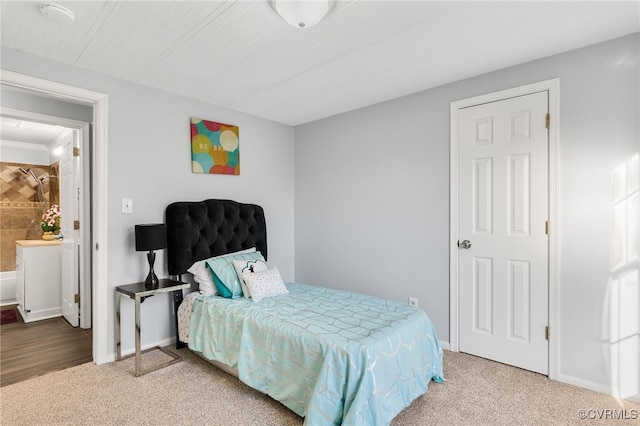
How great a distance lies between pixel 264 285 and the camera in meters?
2.84

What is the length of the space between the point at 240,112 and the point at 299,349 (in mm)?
2745

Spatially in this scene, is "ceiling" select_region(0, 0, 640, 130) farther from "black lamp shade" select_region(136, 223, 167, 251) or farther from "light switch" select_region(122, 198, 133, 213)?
"black lamp shade" select_region(136, 223, 167, 251)

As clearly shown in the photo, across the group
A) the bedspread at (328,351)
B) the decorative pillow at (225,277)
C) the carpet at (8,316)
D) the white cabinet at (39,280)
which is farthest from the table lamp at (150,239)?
the carpet at (8,316)

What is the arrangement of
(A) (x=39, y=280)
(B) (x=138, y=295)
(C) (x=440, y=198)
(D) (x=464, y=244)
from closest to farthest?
(B) (x=138, y=295)
(D) (x=464, y=244)
(C) (x=440, y=198)
(A) (x=39, y=280)

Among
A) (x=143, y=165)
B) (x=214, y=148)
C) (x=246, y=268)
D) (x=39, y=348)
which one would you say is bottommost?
(x=39, y=348)

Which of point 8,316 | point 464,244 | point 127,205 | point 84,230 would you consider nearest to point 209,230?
point 127,205

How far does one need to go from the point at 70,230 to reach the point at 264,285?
2.59 m

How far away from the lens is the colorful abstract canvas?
339 centimetres

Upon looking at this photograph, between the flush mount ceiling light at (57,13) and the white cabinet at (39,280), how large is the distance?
10.5ft

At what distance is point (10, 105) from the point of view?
293 cm

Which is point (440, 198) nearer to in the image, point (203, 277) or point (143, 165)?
point (203, 277)

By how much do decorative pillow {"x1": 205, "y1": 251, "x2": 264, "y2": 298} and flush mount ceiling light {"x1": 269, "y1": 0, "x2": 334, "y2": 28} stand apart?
1.99 metres

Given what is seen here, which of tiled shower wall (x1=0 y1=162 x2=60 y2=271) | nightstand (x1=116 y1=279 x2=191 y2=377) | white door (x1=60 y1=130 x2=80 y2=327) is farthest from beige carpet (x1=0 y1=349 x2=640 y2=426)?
tiled shower wall (x1=0 y1=162 x2=60 y2=271)

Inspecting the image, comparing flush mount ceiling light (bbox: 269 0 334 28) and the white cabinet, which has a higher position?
flush mount ceiling light (bbox: 269 0 334 28)
